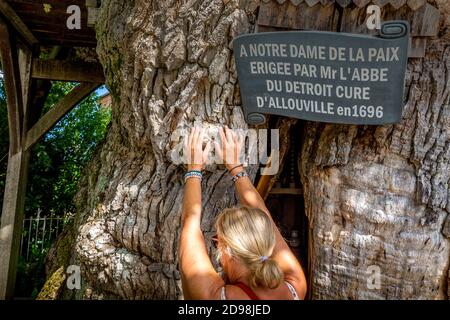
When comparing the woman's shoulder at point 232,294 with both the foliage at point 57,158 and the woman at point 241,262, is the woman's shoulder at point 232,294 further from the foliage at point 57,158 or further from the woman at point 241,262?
the foliage at point 57,158

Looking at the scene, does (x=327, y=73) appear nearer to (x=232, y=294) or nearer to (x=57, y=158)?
(x=232, y=294)

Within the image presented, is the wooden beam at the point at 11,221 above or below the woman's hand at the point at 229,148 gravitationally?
below

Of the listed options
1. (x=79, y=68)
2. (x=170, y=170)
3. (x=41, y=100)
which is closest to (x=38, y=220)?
(x=41, y=100)

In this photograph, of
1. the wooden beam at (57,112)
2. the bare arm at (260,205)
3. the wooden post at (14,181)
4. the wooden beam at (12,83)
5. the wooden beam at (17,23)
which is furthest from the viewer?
the wooden beam at (57,112)

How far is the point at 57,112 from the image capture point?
462 cm

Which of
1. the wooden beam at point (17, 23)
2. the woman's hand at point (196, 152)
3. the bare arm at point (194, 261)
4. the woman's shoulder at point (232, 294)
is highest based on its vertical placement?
the wooden beam at point (17, 23)

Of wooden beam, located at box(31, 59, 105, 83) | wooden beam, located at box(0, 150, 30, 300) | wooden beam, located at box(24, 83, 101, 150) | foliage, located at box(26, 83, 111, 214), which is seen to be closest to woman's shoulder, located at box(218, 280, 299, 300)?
wooden beam, located at box(31, 59, 105, 83)

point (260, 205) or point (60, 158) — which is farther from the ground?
point (60, 158)

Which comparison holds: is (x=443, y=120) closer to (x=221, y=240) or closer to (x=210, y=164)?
(x=210, y=164)

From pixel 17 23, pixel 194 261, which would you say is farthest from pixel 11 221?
pixel 194 261

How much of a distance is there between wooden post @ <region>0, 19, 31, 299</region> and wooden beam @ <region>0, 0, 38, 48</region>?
0.17 metres

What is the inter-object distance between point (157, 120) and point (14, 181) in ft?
10.4

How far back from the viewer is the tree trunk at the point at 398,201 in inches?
84.0

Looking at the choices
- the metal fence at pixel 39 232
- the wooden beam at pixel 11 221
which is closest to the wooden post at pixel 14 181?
the wooden beam at pixel 11 221
